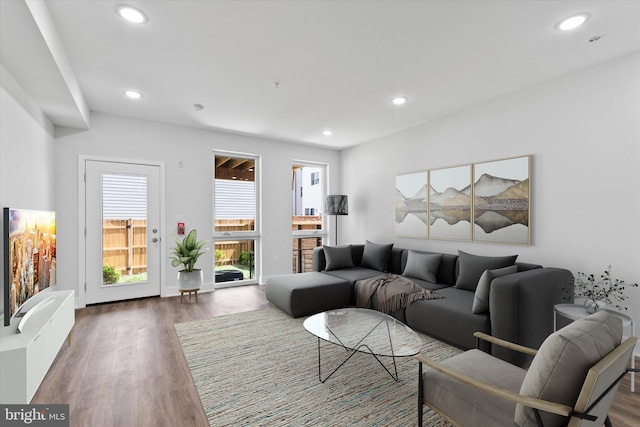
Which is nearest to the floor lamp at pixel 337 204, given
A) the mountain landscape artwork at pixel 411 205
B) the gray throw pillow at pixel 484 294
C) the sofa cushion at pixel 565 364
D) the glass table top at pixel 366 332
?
the mountain landscape artwork at pixel 411 205

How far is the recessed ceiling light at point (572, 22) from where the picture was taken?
2.11 meters

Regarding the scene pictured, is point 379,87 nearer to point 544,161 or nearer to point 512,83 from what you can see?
point 512,83

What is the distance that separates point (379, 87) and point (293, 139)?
2.45 m

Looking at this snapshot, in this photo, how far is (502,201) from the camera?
3.49 m

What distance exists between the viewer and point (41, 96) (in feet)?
9.55

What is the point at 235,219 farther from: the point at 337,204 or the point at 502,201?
the point at 502,201

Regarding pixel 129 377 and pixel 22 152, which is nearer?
pixel 129 377

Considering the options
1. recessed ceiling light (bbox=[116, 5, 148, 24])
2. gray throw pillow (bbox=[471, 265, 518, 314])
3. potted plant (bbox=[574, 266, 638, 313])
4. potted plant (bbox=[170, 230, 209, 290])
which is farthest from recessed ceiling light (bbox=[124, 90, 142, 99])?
potted plant (bbox=[574, 266, 638, 313])

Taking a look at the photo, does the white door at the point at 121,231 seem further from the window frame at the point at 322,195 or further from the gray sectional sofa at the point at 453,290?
the window frame at the point at 322,195

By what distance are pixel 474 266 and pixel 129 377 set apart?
11.1ft

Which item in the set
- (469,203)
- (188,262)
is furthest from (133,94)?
(469,203)

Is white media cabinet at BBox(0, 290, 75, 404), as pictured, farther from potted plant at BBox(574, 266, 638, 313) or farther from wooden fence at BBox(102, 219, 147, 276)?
potted plant at BBox(574, 266, 638, 313)

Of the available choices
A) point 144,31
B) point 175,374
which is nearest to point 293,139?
point 144,31

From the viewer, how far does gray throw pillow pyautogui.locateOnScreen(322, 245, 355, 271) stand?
455 centimetres
